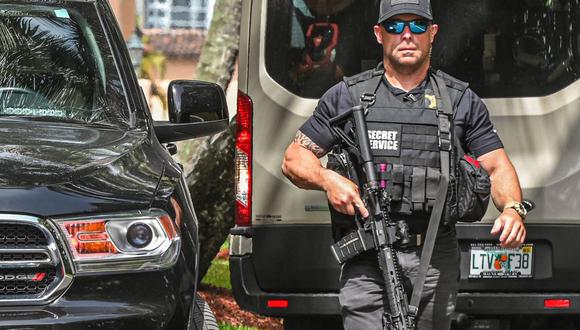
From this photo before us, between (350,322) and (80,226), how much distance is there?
1.34 metres

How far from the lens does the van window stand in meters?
6.58

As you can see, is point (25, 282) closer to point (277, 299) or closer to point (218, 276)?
point (277, 299)

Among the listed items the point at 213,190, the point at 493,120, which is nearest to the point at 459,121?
the point at 493,120

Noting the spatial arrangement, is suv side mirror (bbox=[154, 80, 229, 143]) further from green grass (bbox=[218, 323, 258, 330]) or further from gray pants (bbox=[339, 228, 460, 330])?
green grass (bbox=[218, 323, 258, 330])

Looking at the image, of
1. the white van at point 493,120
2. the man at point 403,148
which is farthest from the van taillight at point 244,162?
the man at point 403,148

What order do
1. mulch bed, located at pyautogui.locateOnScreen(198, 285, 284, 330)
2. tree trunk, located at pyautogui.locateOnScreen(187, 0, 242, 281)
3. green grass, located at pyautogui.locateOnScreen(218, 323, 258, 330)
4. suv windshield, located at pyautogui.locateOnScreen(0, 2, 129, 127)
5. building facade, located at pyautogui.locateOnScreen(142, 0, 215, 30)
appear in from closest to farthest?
suv windshield, located at pyautogui.locateOnScreen(0, 2, 129, 127) → green grass, located at pyautogui.locateOnScreen(218, 323, 258, 330) → mulch bed, located at pyautogui.locateOnScreen(198, 285, 284, 330) → tree trunk, located at pyautogui.locateOnScreen(187, 0, 242, 281) → building facade, located at pyautogui.locateOnScreen(142, 0, 215, 30)

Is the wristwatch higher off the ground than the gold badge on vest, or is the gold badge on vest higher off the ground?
the gold badge on vest

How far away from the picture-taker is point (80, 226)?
427cm

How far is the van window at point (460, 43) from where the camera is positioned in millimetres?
6582

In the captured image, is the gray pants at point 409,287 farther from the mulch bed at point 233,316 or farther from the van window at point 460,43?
the mulch bed at point 233,316

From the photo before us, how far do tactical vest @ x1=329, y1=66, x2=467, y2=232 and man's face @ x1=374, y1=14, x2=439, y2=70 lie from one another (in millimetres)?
130

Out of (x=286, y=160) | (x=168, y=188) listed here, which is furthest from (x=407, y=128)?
(x=168, y=188)

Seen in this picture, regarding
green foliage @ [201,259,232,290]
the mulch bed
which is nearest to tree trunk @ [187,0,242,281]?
the mulch bed

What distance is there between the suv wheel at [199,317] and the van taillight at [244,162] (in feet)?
4.03
